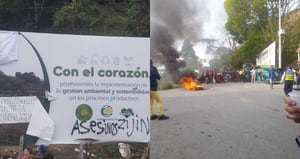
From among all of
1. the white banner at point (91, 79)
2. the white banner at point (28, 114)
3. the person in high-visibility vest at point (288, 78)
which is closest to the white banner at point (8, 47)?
the white banner at point (91, 79)

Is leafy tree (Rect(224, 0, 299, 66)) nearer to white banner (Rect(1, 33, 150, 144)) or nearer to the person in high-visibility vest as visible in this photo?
the person in high-visibility vest

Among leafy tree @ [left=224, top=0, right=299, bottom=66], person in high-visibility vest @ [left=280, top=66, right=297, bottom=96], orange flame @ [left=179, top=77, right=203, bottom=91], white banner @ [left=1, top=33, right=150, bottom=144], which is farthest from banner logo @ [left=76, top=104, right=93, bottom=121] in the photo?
orange flame @ [left=179, top=77, right=203, bottom=91]

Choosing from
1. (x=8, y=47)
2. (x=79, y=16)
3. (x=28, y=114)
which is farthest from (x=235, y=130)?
(x=8, y=47)

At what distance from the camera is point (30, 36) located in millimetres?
4613

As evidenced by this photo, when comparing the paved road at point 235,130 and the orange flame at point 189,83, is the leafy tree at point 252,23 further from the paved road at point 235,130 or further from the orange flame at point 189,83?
the orange flame at point 189,83

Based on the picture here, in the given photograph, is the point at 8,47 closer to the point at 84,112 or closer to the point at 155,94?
the point at 84,112

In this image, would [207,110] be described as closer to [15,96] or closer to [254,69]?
[254,69]

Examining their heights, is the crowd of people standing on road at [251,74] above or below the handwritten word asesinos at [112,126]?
above

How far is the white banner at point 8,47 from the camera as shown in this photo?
4543mm

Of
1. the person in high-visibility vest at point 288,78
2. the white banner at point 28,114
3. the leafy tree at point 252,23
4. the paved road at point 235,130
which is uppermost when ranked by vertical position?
the leafy tree at point 252,23

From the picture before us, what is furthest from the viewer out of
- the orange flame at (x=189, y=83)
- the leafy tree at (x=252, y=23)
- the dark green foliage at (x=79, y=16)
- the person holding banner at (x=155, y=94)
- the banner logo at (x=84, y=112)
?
the orange flame at (x=189, y=83)

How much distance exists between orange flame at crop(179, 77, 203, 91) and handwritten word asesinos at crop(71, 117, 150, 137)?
3.55 m

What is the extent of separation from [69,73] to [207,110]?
123 inches

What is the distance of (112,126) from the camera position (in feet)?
16.0
